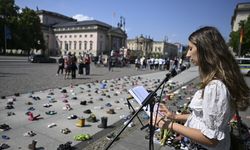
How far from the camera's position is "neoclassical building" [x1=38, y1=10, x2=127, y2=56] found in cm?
11025

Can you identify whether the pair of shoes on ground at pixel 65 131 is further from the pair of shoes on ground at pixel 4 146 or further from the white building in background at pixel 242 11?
the white building in background at pixel 242 11

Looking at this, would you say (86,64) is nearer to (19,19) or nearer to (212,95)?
(212,95)

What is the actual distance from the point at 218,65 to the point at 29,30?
233 ft

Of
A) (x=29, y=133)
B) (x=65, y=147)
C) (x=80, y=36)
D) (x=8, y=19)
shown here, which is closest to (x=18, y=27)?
(x=8, y=19)

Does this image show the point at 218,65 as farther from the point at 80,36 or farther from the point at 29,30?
the point at 80,36

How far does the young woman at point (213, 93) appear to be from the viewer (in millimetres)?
1828

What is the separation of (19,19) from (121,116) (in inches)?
2626

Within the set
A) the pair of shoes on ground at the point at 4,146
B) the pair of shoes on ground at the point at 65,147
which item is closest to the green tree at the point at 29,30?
the pair of shoes on ground at the point at 4,146

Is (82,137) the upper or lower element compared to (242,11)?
lower

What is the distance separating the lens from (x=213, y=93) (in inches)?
71.9

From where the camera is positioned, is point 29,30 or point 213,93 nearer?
point 213,93

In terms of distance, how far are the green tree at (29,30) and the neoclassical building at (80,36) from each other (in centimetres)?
3582

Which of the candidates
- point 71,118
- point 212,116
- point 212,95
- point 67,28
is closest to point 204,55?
point 212,95

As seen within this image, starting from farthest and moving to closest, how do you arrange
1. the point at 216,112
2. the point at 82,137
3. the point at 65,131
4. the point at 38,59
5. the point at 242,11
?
the point at 242,11
the point at 38,59
the point at 65,131
the point at 82,137
the point at 216,112
